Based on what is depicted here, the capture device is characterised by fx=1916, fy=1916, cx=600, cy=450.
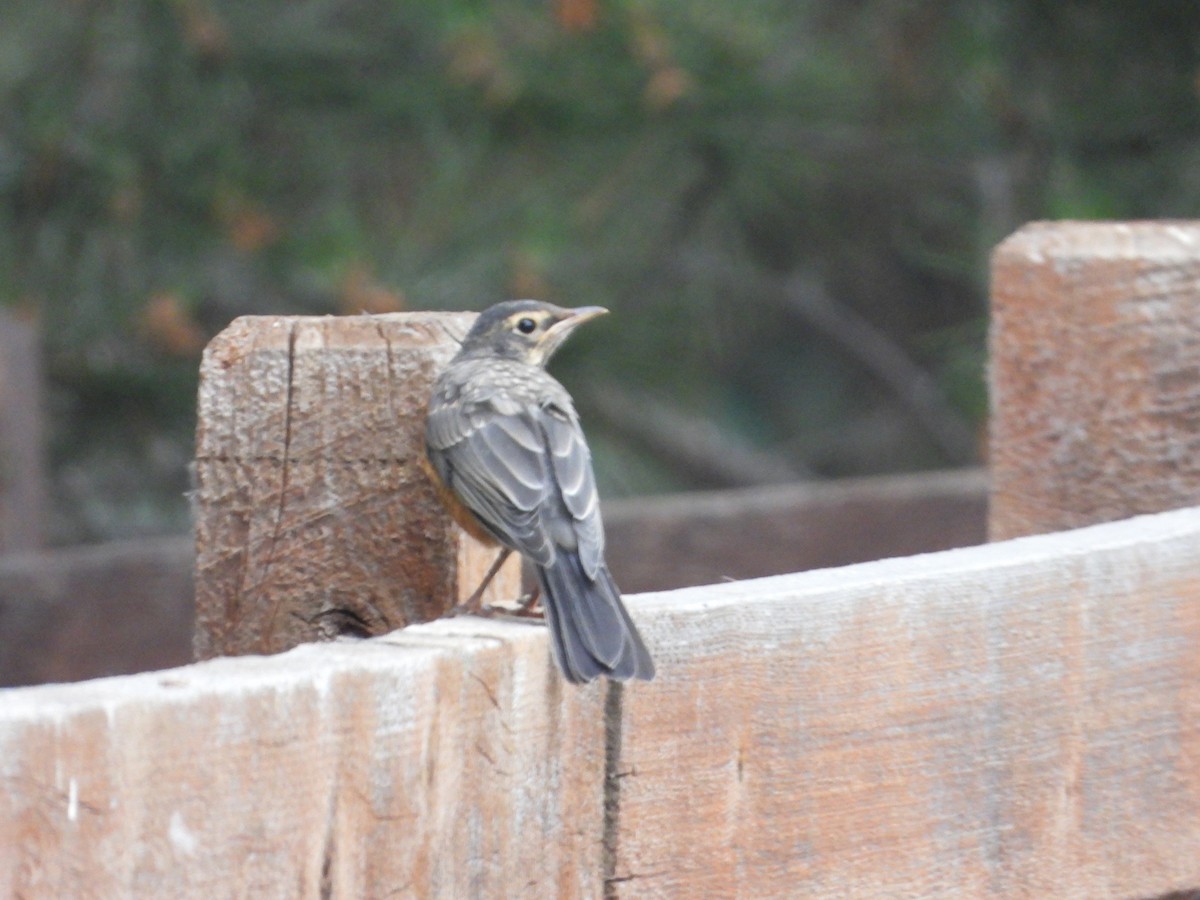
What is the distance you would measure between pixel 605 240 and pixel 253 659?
15.0ft

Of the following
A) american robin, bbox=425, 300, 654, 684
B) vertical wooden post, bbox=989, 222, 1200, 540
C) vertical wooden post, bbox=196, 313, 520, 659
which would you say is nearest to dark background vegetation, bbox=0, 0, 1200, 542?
american robin, bbox=425, 300, 654, 684

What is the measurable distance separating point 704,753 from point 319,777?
1.32 ft

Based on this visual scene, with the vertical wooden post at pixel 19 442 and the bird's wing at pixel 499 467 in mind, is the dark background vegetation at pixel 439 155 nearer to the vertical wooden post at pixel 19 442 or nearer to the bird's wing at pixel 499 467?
the vertical wooden post at pixel 19 442

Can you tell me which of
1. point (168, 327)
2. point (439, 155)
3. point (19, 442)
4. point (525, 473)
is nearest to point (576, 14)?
point (439, 155)

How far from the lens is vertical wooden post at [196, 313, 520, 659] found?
1.81 m

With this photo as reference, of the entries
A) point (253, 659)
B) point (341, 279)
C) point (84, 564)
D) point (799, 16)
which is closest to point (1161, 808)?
point (253, 659)

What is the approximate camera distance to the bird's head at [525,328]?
9.60ft

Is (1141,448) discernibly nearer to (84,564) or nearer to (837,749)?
(837,749)

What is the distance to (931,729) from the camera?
1.74 meters

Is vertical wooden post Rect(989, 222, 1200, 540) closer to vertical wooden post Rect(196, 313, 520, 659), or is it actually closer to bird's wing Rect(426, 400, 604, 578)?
bird's wing Rect(426, 400, 604, 578)

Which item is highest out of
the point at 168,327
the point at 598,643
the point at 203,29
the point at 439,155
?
the point at 203,29

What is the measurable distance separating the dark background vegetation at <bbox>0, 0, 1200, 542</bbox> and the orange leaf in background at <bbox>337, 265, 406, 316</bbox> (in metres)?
0.01

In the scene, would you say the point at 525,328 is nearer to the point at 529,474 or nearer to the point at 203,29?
the point at 529,474

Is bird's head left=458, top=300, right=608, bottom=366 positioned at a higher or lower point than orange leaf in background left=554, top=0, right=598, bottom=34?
lower
